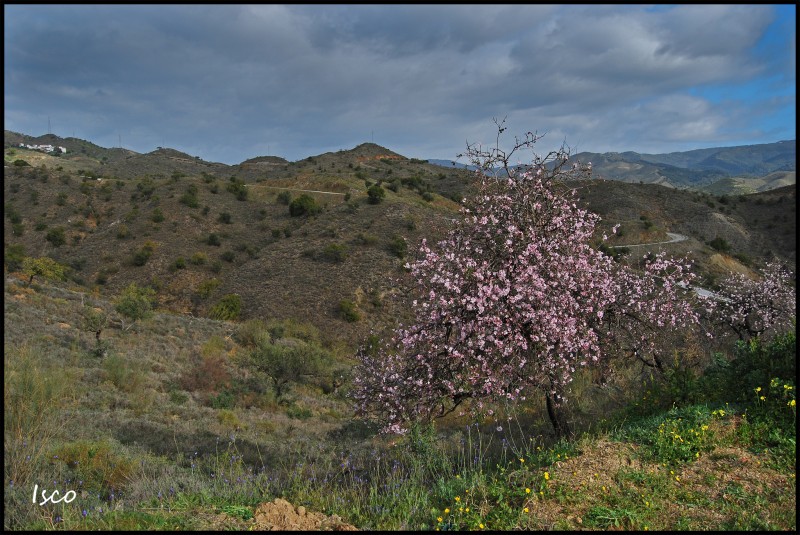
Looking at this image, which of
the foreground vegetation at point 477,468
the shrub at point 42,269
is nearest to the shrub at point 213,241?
the shrub at point 42,269

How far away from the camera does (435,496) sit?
19.5ft

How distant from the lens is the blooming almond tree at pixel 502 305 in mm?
7035

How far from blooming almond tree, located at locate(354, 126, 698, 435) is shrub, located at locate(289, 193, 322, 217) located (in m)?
52.6

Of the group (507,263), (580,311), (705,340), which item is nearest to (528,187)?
(507,263)

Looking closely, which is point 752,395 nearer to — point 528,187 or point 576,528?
point 576,528

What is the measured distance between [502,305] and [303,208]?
55241 millimetres

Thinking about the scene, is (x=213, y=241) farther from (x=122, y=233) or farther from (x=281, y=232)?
Result: (x=122, y=233)

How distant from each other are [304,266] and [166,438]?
1312 inches

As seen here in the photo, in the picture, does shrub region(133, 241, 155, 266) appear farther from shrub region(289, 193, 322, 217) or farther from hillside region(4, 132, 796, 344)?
shrub region(289, 193, 322, 217)

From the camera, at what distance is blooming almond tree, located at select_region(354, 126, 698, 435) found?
7035 millimetres

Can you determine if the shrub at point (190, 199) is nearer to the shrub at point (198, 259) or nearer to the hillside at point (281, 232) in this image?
the hillside at point (281, 232)

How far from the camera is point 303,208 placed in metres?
59.8

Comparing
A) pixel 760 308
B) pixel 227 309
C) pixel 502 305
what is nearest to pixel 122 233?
pixel 227 309

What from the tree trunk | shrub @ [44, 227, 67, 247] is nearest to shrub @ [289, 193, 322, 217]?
shrub @ [44, 227, 67, 247]
